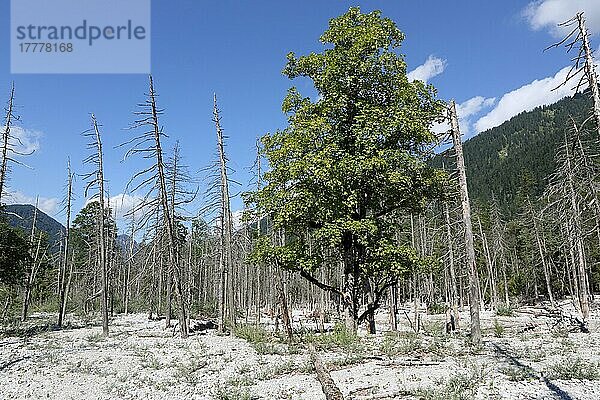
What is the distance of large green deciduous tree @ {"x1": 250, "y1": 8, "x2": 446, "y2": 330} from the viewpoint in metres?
15.3

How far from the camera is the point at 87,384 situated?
12.6m

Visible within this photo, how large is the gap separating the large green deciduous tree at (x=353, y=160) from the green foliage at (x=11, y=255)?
1771cm

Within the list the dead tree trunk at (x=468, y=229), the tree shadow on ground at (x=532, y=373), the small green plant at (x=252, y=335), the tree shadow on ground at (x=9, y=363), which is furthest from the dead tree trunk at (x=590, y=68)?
the tree shadow on ground at (x=9, y=363)

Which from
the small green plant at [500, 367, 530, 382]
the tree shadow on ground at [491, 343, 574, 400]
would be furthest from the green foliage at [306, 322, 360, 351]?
the small green plant at [500, 367, 530, 382]

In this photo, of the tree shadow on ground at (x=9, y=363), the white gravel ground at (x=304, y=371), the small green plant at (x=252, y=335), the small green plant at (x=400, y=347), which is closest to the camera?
the white gravel ground at (x=304, y=371)

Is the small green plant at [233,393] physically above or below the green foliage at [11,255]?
below

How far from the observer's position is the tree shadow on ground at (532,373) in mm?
8945

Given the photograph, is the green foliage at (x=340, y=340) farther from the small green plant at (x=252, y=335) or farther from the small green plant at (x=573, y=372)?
the small green plant at (x=573, y=372)

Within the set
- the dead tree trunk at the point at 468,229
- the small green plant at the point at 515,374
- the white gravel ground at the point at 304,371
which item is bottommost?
the white gravel ground at the point at 304,371

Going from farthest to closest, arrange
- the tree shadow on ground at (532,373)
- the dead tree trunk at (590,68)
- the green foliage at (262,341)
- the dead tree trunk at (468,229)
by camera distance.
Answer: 1. the green foliage at (262,341)
2. the dead tree trunk at (468,229)
3. the dead tree trunk at (590,68)
4. the tree shadow on ground at (532,373)

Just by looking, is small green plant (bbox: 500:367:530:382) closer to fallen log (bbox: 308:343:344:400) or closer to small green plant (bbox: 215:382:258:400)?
fallen log (bbox: 308:343:344:400)

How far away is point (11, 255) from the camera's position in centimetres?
2625

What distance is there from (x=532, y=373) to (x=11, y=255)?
88.7ft

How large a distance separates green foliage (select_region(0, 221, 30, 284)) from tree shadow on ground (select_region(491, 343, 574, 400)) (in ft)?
84.3
